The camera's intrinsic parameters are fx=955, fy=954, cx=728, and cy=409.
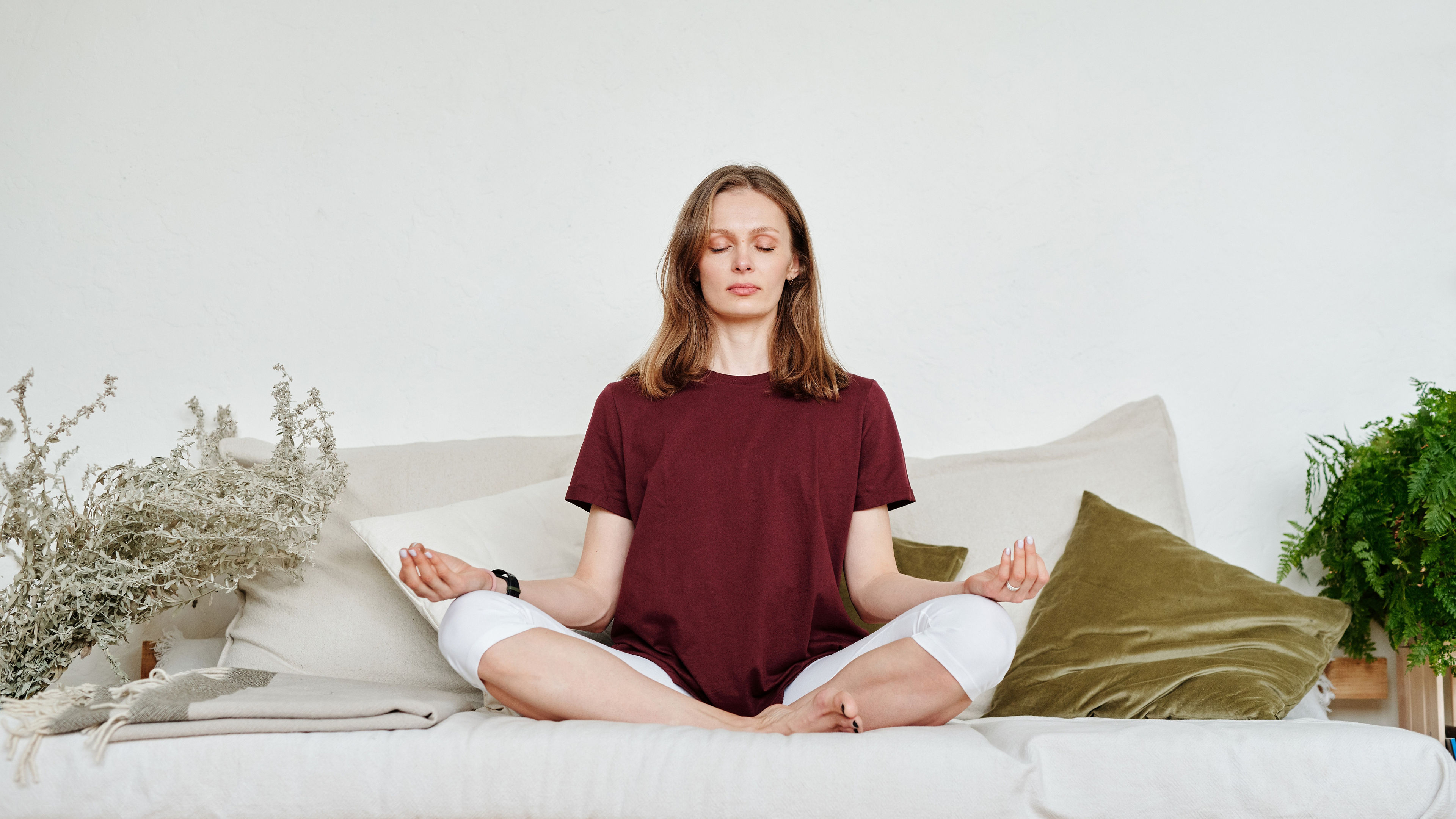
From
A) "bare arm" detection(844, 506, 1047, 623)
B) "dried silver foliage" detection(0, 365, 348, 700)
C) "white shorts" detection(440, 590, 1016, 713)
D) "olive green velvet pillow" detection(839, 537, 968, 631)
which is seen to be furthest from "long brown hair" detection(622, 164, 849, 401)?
"dried silver foliage" detection(0, 365, 348, 700)

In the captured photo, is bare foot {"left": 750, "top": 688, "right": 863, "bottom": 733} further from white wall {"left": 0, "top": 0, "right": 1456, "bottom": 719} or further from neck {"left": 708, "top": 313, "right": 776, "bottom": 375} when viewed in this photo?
white wall {"left": 0, "top": 0, "right": 1456, "bottom": 719}

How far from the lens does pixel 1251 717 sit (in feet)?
4.76

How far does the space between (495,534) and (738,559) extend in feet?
1.66

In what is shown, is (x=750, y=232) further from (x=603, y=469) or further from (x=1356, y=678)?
(x=1356, y=678)

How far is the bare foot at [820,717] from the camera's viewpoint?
1191mm

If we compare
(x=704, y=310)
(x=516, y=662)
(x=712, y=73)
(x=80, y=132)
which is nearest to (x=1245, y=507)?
(x=704, y=310)

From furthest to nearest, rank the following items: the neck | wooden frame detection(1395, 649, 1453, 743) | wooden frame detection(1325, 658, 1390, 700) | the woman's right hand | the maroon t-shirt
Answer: wooden frame detection(1325, 658, 1390, 700) → wooden frame detection(1395, 649, 1453, 743) → the neck → the maroon t-shirt → the woman's right hand

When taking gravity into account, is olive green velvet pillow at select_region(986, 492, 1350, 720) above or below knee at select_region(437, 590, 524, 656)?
below

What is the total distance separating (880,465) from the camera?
5.46ft

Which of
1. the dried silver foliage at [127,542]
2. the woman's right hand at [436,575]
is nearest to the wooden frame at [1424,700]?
the woman's right hand at [436,575]

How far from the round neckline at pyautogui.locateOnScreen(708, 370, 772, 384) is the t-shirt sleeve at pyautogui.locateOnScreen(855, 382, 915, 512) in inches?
7.4

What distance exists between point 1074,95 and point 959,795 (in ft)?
6.18

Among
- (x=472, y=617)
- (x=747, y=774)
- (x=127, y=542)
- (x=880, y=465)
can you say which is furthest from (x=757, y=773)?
(x=127, y=542)

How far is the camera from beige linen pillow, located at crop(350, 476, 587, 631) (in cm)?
171
